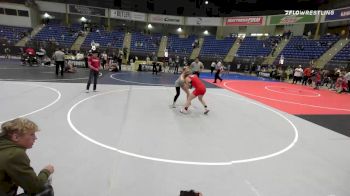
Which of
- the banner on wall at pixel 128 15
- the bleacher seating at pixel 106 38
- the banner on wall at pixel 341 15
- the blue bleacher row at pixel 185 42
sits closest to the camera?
the banner on wall at pixel 341 15

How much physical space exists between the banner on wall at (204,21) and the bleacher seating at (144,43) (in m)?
6.04

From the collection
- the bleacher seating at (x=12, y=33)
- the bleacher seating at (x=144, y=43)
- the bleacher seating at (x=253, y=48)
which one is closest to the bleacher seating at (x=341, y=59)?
the bleacher seating at (x=253, y=48)

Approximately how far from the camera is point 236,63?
1286 inches

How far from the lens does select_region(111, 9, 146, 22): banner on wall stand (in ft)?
129

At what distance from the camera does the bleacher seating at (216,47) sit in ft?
117

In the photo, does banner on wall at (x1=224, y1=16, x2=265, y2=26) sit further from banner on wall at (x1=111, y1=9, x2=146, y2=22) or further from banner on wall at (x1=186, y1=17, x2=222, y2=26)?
banner on wall at (x1=111, y1=9, x2=146, y2=22)

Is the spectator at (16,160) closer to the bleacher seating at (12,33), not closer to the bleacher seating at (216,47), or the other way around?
the bleacher seating at (216,47)

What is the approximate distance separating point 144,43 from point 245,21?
618 inches

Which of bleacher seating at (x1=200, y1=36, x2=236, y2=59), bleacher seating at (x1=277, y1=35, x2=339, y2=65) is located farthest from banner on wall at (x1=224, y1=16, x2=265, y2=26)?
bleacher seating at (x1=277, y1=35, x2=339, y2=65)

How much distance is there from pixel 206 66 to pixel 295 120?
1007 inches

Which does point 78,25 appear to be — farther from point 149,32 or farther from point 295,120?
point 295,120

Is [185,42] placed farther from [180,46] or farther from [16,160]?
[16,160]

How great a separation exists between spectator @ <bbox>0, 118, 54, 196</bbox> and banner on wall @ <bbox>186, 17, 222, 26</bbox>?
136 ft

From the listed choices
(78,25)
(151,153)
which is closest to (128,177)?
(151,153)
